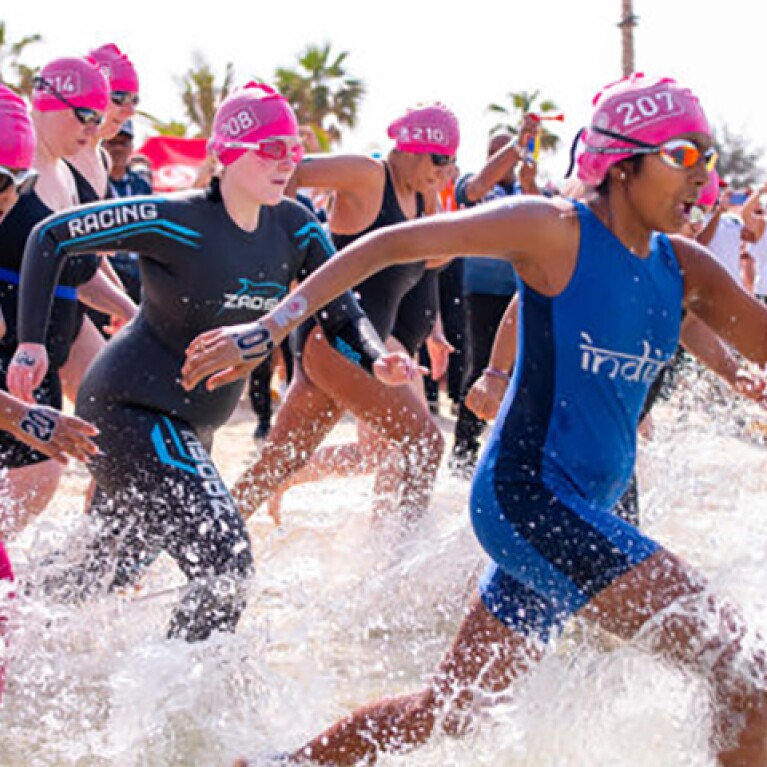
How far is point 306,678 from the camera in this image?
4.28 m

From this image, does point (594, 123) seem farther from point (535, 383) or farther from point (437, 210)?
point (437, 210)

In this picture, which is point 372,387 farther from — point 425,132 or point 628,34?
point 628,34

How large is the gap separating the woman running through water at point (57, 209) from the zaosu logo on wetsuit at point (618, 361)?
2.43 metres

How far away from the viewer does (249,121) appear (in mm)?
4266

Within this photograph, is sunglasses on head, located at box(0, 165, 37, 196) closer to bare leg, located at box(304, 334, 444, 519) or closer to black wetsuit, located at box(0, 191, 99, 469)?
black wetsuit, located at box(0, 191, 99, 469)

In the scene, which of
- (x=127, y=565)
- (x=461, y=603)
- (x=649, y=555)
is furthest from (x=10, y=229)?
(x=649, y=555)

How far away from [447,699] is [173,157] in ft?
50.4

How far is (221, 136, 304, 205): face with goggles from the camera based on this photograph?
13.8ft

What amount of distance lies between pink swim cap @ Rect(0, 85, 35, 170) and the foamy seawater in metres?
1.37

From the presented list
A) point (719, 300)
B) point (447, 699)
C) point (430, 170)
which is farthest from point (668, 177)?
point (430, 170)

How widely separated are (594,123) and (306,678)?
2101 mm

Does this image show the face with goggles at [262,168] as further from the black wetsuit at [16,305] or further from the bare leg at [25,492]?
the bare leg at [25,492]

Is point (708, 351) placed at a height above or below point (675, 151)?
below

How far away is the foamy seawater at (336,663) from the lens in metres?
3.18
